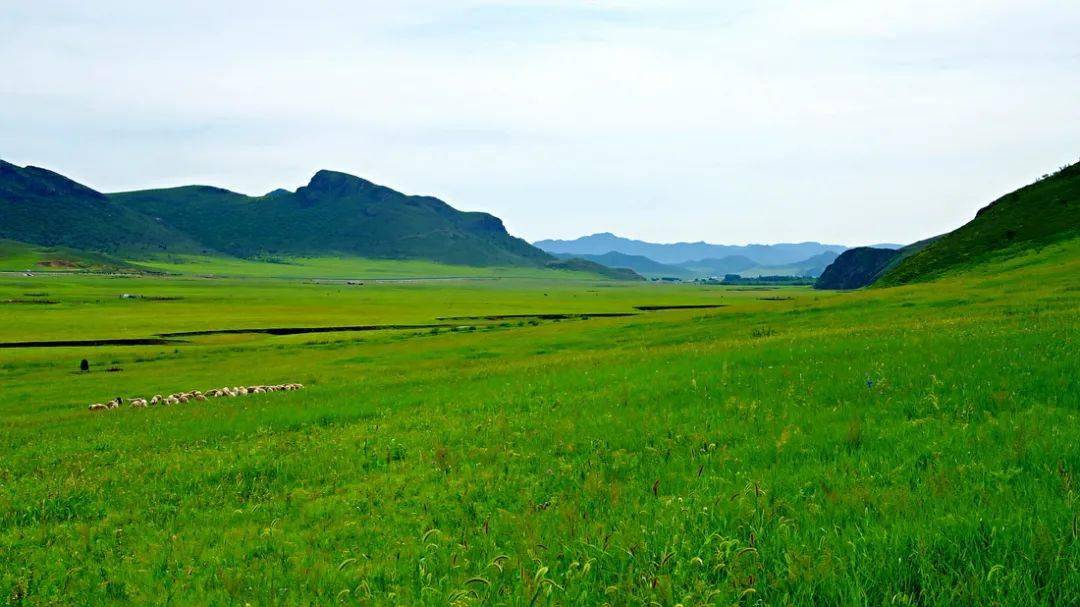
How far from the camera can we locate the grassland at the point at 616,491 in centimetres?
562

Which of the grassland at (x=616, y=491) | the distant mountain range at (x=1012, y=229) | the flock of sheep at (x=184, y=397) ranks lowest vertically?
the flock of sheep at (x=184, y=397)

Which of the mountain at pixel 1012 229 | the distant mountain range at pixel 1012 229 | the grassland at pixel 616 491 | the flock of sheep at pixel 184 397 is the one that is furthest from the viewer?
the mountain at pixel 1012 229

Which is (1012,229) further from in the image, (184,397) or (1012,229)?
(184,397)

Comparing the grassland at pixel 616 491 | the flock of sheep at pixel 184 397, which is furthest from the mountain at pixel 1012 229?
the flock of sheep at pixel 184 397

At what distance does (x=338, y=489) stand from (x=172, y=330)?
10339 cm

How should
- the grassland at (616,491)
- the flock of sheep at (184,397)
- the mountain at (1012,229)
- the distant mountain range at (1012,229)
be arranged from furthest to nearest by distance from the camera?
the mountain at (1012,229)
the distant mountain range at (1012,229)
the flock of sheep at (184,397)
the grassland at (616,491)

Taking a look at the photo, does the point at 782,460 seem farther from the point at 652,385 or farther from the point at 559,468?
the point at 652,385

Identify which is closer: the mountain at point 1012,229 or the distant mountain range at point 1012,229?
the distant mountain range at point 1012,229

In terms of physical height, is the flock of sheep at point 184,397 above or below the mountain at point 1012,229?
below

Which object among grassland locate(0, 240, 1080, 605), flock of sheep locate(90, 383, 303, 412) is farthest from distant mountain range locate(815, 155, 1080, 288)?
flock of sheep locate(90, 383, 303, 412)

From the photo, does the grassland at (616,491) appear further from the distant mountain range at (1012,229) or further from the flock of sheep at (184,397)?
the distant mountain range at (1012,229)

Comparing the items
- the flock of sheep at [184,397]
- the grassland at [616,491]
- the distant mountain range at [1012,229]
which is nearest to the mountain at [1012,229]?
the distant mountain range at [1012,229]

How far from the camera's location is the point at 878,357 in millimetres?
17406

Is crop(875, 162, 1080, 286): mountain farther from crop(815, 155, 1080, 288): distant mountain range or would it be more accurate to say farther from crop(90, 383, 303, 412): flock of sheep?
crop(90, 383, 303, 412): flock of sheep
